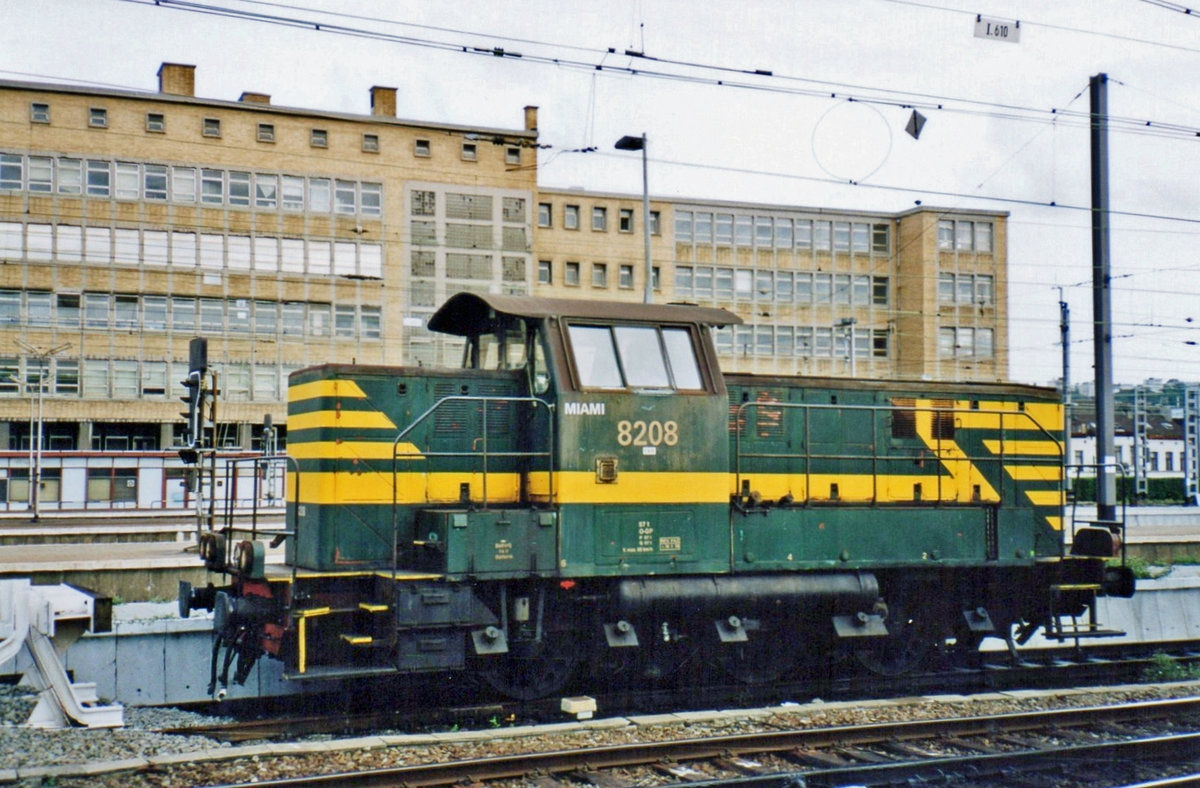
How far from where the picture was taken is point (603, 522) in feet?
31.8

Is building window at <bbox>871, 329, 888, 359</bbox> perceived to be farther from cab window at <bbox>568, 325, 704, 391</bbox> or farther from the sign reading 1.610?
cab window at <bbox>568, 325, 704, 391</bbox>

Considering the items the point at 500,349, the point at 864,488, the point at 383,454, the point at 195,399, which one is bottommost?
the point at 864,488

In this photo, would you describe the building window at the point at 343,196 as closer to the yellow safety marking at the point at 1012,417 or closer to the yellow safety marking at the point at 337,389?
the yellow safety marking at the point at 337,389

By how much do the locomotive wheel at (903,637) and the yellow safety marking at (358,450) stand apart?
17.1 feet

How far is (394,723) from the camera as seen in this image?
9289mm

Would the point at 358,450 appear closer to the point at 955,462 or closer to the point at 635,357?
the point at 635,357

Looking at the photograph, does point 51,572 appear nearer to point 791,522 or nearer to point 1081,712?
point 791,522

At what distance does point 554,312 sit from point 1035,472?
19.6 feet

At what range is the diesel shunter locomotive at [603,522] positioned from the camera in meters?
9.18

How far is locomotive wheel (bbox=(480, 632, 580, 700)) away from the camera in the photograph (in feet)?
32.6

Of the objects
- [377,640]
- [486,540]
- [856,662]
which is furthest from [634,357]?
[856,662]

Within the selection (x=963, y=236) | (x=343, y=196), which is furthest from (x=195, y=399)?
(x=963, y=236)

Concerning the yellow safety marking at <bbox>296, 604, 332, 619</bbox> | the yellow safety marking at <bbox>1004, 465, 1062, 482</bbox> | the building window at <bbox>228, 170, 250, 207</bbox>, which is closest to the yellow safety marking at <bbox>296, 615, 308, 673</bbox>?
the yellow safety marking at <bbox>296, 604, 332, 619</bbox>

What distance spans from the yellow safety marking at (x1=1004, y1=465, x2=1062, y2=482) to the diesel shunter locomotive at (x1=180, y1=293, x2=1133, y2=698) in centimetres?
46
